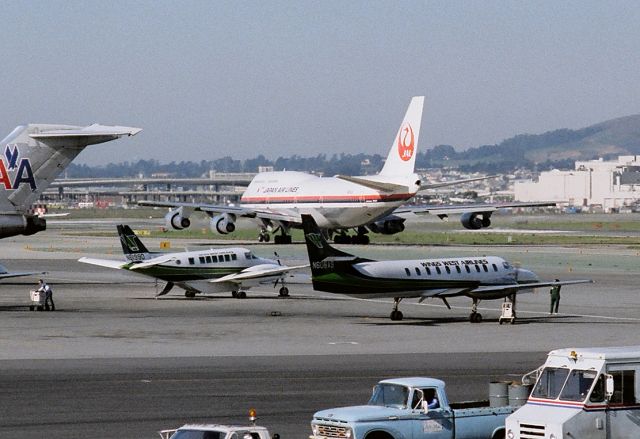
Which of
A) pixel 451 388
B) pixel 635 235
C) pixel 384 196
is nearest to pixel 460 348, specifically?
pixel 451 388

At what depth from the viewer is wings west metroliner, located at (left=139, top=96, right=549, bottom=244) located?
109938mm

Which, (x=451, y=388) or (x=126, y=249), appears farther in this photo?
(x=126, y=249)

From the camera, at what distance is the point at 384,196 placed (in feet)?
364

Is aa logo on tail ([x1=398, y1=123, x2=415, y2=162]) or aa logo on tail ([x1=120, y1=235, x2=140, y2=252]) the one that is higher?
aa logo on tail ([x1=398, y1=123, x2=415, y2=162])

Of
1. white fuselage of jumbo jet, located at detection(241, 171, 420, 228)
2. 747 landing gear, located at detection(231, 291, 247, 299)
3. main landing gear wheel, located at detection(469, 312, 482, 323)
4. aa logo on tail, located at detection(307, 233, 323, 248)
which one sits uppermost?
white fuselage of jumbo jet, located at detection(241, 171, 420, 228)

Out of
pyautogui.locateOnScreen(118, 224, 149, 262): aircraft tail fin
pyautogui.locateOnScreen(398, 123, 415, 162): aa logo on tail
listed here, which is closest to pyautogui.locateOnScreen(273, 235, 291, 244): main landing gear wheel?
pyautogui.locateOnScreen(398, 123, 415, 162): aa logo on tail

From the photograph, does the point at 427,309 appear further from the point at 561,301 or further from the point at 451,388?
the point at 451,388

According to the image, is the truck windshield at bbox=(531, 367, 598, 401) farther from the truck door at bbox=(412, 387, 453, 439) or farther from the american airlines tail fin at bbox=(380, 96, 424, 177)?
the american airlines tail fin at bbox=(380, 96, 424, 177)

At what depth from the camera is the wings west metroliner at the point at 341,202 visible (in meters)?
110

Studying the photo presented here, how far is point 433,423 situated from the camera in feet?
86.2

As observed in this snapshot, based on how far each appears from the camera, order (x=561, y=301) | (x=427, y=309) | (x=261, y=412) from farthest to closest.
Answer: (x=561, y=301), (x=427, y=309), (x=261, y=412)

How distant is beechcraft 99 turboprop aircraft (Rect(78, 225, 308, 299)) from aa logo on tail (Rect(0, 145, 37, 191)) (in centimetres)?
990

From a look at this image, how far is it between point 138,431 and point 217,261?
38228 mm

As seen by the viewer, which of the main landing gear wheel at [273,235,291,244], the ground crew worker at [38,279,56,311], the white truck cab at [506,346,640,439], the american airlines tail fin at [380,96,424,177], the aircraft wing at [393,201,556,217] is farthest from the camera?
the aircraft wing at [393,201,556,217]
